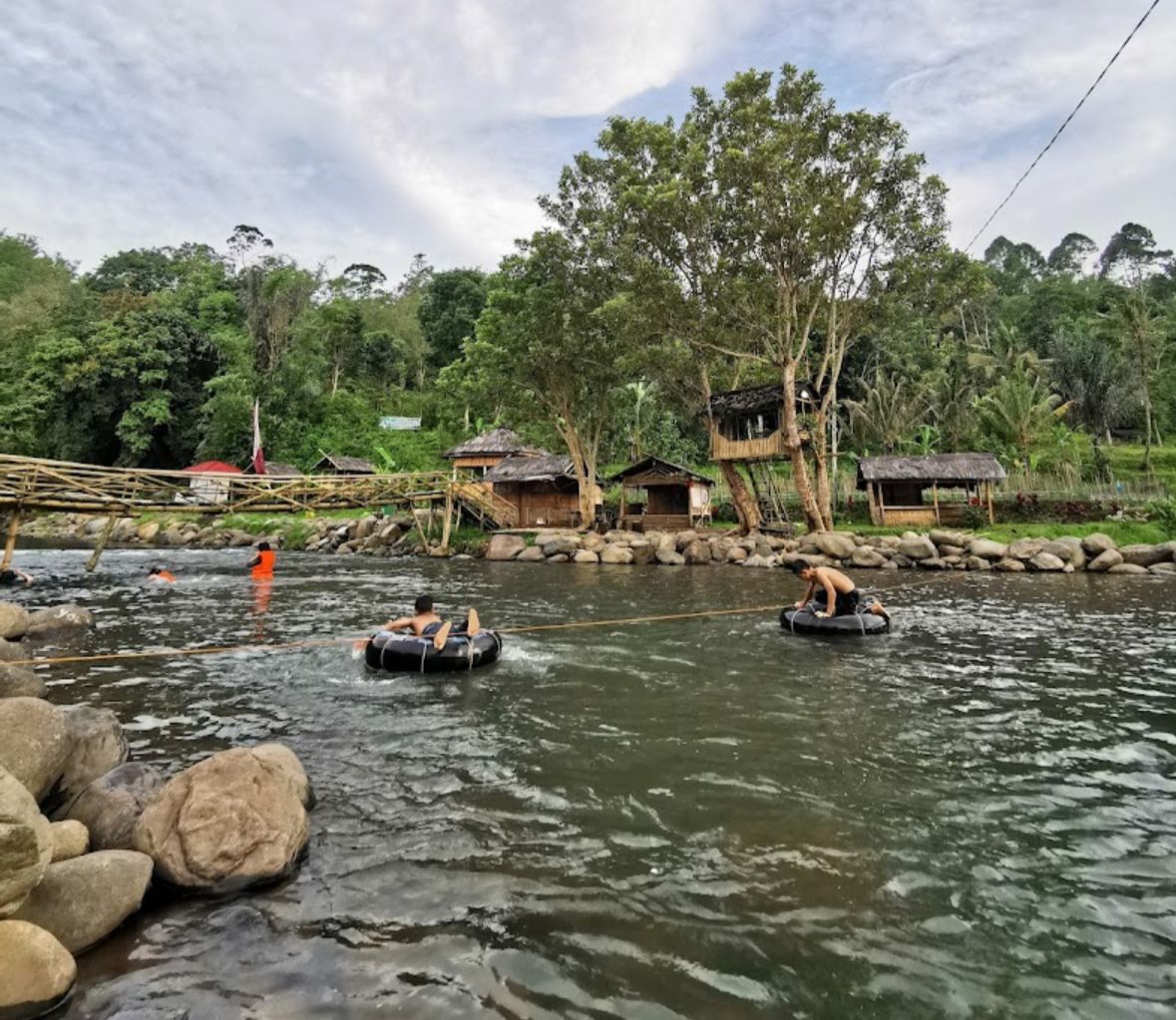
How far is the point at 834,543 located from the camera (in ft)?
90.2

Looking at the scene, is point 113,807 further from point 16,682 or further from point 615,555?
point 615,555

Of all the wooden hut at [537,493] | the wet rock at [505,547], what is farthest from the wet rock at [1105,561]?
the wooden hut at [537,493]

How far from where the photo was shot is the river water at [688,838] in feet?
12.1

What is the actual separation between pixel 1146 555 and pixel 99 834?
99.5 feet

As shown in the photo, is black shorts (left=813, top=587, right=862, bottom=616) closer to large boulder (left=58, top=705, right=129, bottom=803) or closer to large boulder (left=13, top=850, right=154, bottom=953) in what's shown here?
large boulder (left=58, top=705, right=129, bottom=803)

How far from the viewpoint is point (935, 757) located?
6996 mm

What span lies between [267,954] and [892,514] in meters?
37.0

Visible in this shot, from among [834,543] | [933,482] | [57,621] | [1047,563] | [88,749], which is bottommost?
[88,749]

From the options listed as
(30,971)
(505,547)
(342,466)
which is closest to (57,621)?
(30,971)

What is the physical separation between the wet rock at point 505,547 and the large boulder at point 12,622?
20139 millimetres

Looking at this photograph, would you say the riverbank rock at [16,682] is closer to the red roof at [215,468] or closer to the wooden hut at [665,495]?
the wooden hut at [665,495]

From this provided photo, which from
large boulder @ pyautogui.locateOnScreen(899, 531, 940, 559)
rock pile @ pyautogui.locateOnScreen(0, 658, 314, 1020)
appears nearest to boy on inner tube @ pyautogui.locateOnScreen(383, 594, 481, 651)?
rock pile @ pyautogui.locateOnScreen(0, 658, 314, 1020)

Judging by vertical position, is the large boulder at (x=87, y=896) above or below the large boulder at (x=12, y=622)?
below

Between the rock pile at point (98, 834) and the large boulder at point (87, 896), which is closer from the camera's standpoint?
the rock pile at point (98, 834)
